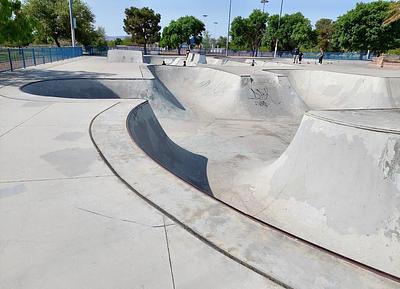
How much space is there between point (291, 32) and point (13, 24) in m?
57.6

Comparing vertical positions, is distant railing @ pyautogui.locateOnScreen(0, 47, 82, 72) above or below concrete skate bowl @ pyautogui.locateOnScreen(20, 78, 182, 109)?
above

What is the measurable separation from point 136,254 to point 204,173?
21.5 ft

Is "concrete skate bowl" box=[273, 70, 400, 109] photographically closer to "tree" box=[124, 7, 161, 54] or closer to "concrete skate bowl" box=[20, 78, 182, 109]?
"concrete skate bowl" box=[20, 78, 182, 109]

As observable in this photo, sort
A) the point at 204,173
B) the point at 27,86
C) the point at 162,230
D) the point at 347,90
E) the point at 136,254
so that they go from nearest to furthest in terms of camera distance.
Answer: the point at 136,254, the point at 162,230, the point at 204,173, the point at 27,86, the point at 347,90

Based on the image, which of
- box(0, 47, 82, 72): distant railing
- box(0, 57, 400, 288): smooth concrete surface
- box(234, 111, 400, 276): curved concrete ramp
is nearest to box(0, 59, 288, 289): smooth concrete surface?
box(0, 57, 400, 288): smooth concrete surface

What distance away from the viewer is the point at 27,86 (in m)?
11.2

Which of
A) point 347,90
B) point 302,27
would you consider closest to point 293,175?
point 347,90

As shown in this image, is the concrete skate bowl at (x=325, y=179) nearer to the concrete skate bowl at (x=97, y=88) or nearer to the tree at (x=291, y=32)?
the concrete skate bowl at (x=97, y=88)

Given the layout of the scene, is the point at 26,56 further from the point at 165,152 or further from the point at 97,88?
the point at 165,152

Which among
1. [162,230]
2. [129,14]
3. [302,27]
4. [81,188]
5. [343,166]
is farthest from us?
[129,14]

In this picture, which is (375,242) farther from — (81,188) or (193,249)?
(81,188)

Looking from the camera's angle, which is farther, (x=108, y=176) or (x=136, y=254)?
(x=108, y=176)

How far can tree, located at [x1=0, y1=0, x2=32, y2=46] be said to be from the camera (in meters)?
13.3

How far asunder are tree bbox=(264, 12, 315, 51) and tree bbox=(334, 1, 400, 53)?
1010cm
